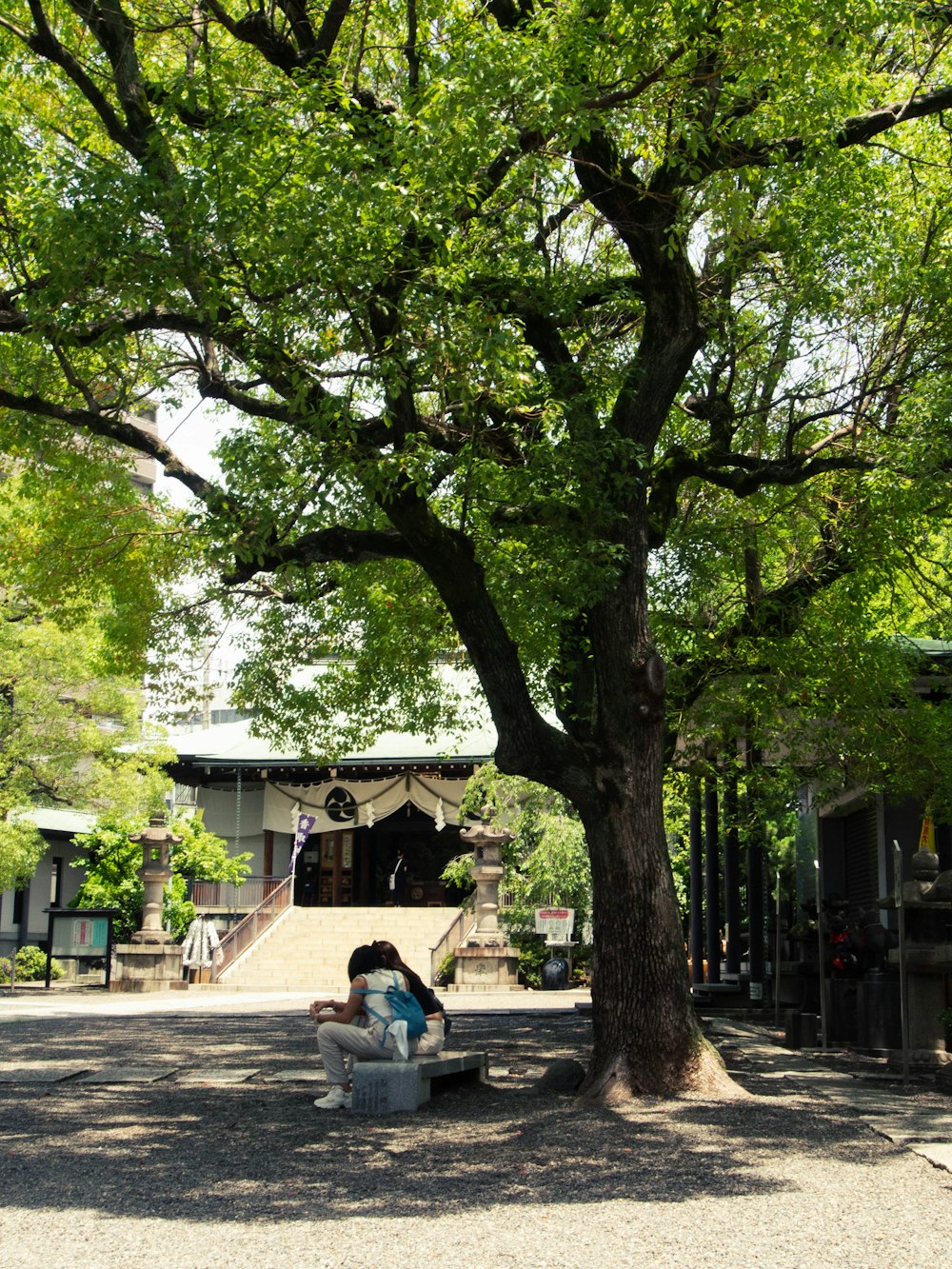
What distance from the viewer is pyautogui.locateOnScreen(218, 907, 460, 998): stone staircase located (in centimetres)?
2970

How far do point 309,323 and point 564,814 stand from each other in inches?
812

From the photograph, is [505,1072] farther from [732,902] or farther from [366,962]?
[732,902]

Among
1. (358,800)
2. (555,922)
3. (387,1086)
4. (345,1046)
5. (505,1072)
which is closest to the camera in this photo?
(387,1086)

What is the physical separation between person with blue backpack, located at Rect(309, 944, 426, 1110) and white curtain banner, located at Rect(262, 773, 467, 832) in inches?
988

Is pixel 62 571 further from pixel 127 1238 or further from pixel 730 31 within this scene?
pixel 127 1238

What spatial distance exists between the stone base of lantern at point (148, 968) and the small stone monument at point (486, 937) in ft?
19.6

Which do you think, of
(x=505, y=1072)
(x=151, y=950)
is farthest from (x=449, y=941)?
(x=505, y=1072)

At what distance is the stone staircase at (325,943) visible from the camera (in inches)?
1169

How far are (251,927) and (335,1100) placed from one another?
2221 centimetres

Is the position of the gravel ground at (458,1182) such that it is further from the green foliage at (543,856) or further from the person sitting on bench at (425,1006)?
the green foliage at (543,856)

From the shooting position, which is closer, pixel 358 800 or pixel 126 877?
pixel 126 877

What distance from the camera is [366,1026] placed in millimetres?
10102

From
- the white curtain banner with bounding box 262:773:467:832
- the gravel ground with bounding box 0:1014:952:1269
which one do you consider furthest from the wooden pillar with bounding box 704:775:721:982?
the gravel ground with bounding box 0:1014:952:1269

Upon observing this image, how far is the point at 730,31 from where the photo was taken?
32.9ft
